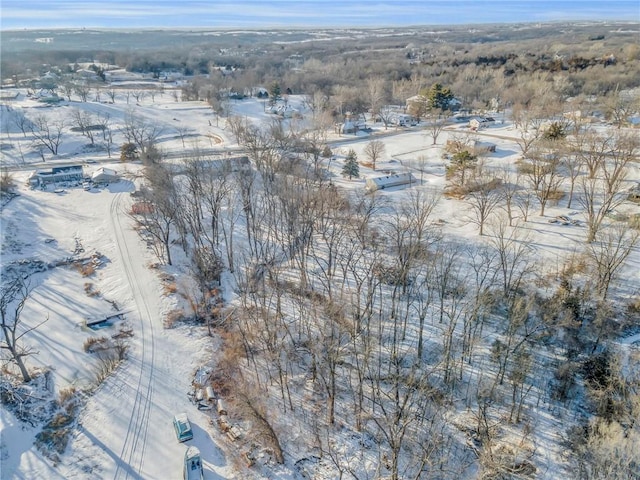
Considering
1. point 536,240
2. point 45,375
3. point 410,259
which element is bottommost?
point 45,375

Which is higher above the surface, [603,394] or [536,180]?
[536,180]

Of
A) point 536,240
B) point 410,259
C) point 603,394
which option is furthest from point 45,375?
point 536,240

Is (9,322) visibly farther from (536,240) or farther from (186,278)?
(536,240)

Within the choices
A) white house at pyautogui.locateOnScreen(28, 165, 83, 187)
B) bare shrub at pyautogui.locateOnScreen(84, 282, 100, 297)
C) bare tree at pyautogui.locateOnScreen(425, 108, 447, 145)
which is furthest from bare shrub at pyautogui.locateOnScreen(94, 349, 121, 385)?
bare tree at pyautogui.locateOnScreen(425, 108, 447, 145)

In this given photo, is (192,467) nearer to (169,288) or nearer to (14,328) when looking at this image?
(14,328)

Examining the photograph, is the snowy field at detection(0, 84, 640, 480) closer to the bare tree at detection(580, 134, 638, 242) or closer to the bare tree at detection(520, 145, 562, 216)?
the bare tree at detection(580, 134, 638, 242)

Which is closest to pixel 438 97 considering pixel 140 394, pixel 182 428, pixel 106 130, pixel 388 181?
pixel 388 181
